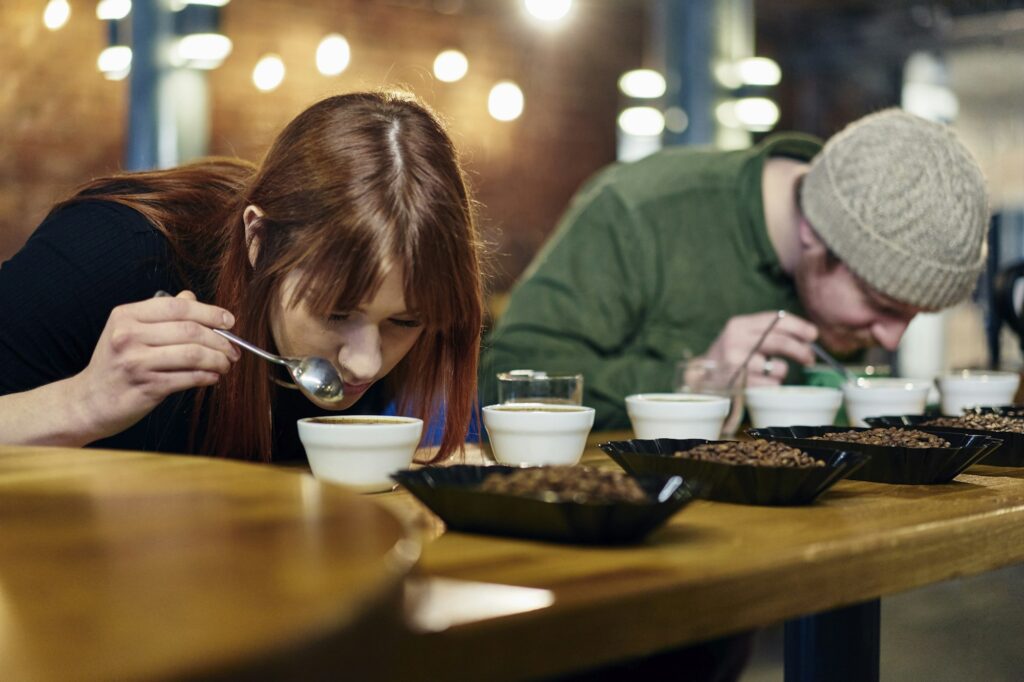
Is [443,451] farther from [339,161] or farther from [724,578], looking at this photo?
[724,578]

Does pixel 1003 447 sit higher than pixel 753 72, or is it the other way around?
pixel 753 72

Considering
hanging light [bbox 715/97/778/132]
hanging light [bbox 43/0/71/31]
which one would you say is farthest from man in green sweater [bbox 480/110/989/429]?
hanging light [bbox 43/0/71/31]

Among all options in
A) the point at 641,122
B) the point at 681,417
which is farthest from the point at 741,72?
the point at 681,417

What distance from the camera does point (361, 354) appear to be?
1.36 m

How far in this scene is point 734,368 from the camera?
1.76 metres

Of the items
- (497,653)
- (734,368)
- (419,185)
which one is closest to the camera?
(497,653)

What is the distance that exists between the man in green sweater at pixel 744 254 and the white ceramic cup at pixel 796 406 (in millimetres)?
434

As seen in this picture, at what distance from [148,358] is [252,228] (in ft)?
0.99

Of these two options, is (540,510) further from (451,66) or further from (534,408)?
(451,66)

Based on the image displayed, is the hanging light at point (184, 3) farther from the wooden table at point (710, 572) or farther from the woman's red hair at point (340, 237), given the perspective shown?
the wooden table at point (710, 572)

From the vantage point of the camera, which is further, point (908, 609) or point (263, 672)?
point (908, 609)

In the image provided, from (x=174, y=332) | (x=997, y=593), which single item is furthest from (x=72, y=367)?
(x=997, y=593)

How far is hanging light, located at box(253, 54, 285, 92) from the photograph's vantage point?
675 cm

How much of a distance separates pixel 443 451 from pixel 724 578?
0.74m
